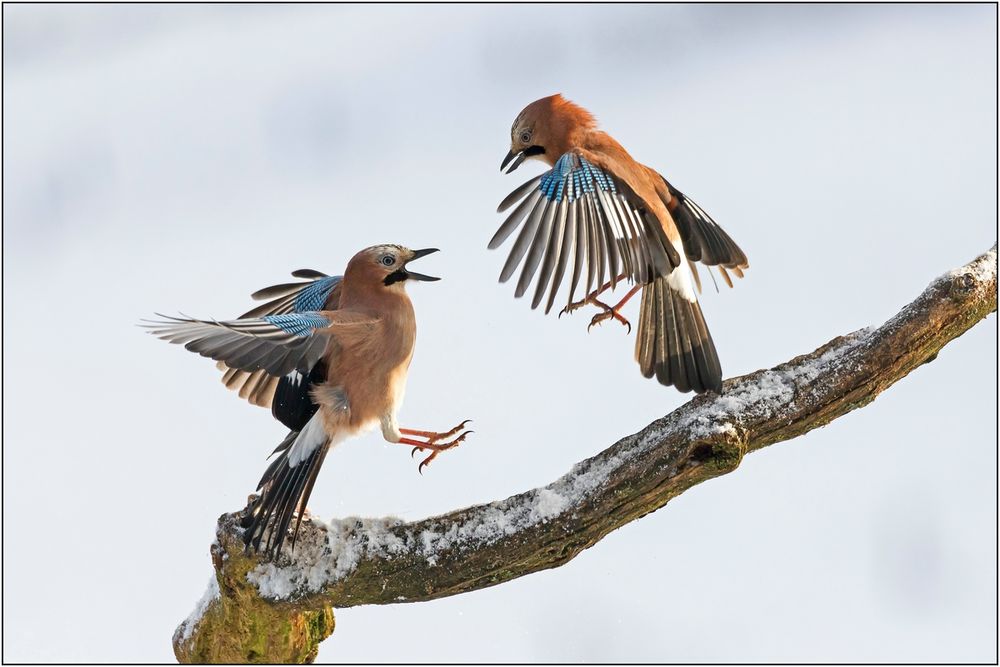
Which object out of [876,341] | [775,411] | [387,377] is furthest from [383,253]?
[876,341]

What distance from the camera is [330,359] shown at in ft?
18.7

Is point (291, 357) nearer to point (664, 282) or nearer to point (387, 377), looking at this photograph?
point (387, 377)

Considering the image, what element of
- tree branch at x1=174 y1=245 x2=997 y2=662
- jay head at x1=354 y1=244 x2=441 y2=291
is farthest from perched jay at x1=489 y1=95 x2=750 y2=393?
jay head at x1=354 y1=244 x2=441 y2=291

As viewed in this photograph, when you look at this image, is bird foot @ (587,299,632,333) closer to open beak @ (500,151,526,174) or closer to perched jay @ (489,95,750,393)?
perched jay @ (489,95,750,393)

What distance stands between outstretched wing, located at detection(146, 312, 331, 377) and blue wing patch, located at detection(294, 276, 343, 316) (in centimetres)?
75

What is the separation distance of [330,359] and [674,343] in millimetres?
1892

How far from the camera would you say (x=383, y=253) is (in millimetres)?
5977

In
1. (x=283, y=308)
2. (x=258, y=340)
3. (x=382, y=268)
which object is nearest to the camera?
(x=258, y=340)

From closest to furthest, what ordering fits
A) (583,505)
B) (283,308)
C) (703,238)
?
1. (583,505)
2. (703,238)
3. (283,308)

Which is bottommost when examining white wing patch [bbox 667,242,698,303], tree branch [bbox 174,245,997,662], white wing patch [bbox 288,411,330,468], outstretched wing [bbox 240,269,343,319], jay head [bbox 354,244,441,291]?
tree branch [bbox 174,245,997,662]

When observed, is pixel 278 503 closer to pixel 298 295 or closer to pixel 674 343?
pixel 298 295

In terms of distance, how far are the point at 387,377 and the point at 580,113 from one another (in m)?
2.12

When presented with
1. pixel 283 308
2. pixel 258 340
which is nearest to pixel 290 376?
pixel 258 340

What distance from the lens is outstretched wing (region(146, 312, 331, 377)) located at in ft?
15.7
